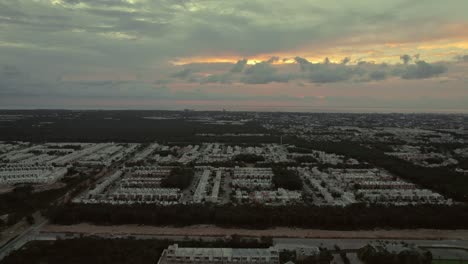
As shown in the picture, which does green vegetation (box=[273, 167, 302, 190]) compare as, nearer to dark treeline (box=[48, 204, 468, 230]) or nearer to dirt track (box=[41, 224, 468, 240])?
dark treeline (box=[48, 204, 468, 230])

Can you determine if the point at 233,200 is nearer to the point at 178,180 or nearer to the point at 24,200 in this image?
the point at 178,180

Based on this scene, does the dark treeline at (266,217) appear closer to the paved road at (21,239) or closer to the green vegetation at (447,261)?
the paved road at (21,239)

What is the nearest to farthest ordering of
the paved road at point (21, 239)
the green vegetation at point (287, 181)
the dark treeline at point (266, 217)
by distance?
the paved road at point (21, 239), the dark treeline at point (266, 217), the green vegetation at point (287, 181)

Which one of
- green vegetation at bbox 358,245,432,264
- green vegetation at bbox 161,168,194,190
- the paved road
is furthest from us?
green vegetation at bbox 161,168,194,190

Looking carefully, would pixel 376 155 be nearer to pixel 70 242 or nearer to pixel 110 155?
pixel 110 155

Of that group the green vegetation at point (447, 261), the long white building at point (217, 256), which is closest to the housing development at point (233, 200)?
the long white building at point (217, 256)

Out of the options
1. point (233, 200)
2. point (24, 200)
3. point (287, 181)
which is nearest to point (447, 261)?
point (233, 200)

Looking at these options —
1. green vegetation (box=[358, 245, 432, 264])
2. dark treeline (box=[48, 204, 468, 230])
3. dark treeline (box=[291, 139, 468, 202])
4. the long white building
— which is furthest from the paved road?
dark treeline (box=[291, 139, 468, 202])
